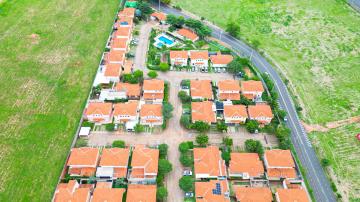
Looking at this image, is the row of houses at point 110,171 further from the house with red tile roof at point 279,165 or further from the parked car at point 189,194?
the house with red tile roof at point 279,165

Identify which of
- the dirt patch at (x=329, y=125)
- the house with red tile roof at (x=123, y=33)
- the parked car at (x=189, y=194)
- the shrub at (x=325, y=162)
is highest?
the house with red tile roof at (x=123, y=33)

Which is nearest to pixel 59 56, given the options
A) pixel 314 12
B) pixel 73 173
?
pixel 73 173

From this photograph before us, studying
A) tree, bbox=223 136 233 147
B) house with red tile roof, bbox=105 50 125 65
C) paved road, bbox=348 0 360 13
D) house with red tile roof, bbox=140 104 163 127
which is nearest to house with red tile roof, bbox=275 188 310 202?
tree, bbox=223 136 233 147

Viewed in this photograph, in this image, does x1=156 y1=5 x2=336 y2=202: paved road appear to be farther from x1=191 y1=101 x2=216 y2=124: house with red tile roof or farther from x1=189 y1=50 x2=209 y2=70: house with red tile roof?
x1=191 y1=101 x2=216 y2=124: house with red tile roof

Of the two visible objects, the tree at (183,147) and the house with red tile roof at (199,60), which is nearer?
the tree at (183,147)

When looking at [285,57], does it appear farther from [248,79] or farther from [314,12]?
[314,12]

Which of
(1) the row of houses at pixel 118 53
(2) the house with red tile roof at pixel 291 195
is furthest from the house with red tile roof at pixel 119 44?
(2) the house with red tile roof at pixel 291 195

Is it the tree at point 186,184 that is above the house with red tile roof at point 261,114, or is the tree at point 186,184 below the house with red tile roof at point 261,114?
below
